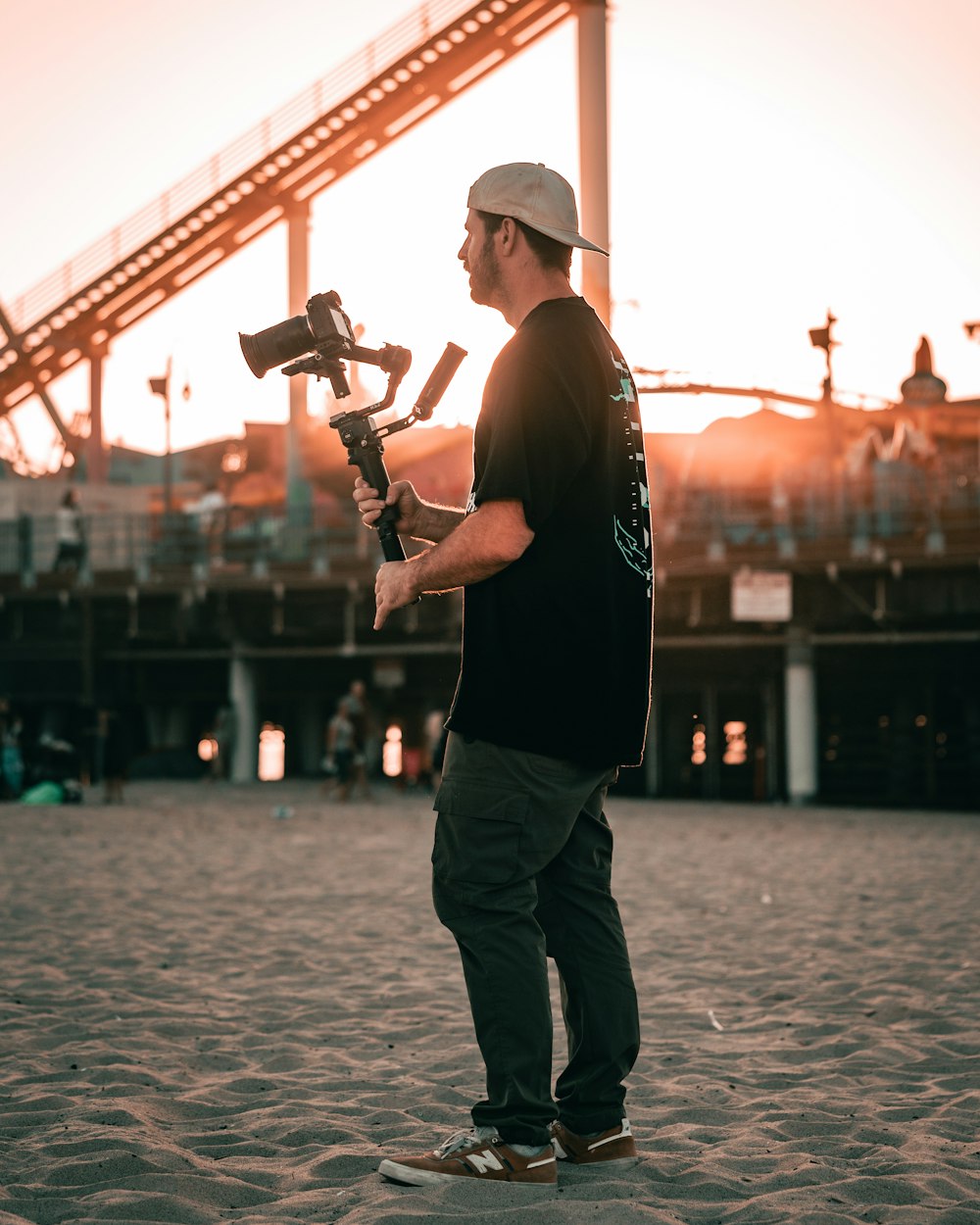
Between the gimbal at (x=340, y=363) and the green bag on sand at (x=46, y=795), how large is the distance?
22340mm

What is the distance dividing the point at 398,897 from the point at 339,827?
899 cm

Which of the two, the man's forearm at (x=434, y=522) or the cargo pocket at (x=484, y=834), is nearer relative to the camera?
the cargo pocket at (x=484, y=834)

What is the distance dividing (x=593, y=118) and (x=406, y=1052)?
95.3ft

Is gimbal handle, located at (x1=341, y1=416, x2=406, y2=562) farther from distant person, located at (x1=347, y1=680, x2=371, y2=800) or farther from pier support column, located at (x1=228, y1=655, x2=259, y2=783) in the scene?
pier support column, located at (x1=228, y1=655, x2=259, y2=783)

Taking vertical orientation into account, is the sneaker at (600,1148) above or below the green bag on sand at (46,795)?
below

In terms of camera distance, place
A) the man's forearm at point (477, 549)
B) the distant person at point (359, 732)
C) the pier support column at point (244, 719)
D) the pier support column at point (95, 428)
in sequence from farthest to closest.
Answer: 1. the pier support column at point (95, 428)
2. the pier support column at point (244, 719)
3. the distant person at point (359, 732)
4. the man's forearm at point (477, 549)

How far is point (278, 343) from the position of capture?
13.2 feet

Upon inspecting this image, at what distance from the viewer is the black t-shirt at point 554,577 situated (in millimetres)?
3693

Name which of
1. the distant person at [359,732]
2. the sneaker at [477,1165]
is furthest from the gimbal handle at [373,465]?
the distant person at [359,732]

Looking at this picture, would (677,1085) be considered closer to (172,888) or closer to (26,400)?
(172,888)

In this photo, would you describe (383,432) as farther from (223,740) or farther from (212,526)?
(223,740)

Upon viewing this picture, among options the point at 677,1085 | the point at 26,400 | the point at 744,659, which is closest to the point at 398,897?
the point at 677,1085

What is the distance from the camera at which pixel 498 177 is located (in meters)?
3.86

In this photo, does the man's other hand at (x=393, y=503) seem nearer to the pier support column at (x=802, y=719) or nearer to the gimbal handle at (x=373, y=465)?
the gimbal handle at (x=373, y=465)
